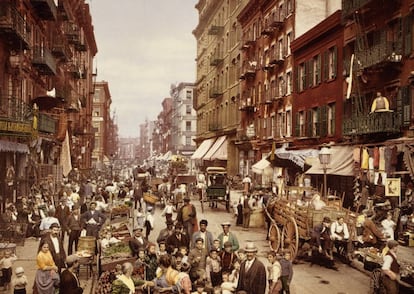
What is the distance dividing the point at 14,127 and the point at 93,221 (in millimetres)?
6354

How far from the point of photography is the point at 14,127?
61.2ft

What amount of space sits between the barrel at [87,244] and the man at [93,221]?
0.76 metres

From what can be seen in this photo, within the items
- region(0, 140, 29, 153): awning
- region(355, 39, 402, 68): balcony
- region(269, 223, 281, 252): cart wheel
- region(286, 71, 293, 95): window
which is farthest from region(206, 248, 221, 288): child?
region(286, 71, 293, 95): window

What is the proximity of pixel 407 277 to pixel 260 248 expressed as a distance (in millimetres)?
8027

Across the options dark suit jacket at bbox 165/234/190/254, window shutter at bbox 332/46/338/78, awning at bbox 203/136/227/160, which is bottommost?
dark suit jacket at bbox 165/234/190/254

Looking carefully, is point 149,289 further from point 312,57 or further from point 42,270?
point 312,57

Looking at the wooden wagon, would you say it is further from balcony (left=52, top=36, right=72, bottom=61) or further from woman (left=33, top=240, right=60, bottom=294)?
balcony (left=52, top=36, right=72, bottom=61)

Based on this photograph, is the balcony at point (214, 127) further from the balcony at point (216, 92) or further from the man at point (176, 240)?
the man at point (176, 240)

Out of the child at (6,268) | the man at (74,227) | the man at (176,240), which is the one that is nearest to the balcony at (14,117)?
the man at (74,227)

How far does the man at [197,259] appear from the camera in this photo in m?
10.4

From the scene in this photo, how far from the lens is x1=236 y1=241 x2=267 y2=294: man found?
925cm

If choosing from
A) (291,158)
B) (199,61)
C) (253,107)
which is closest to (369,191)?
(291,158)

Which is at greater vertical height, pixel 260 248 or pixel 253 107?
pixel 253 107

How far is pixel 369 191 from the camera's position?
74.8 feet
